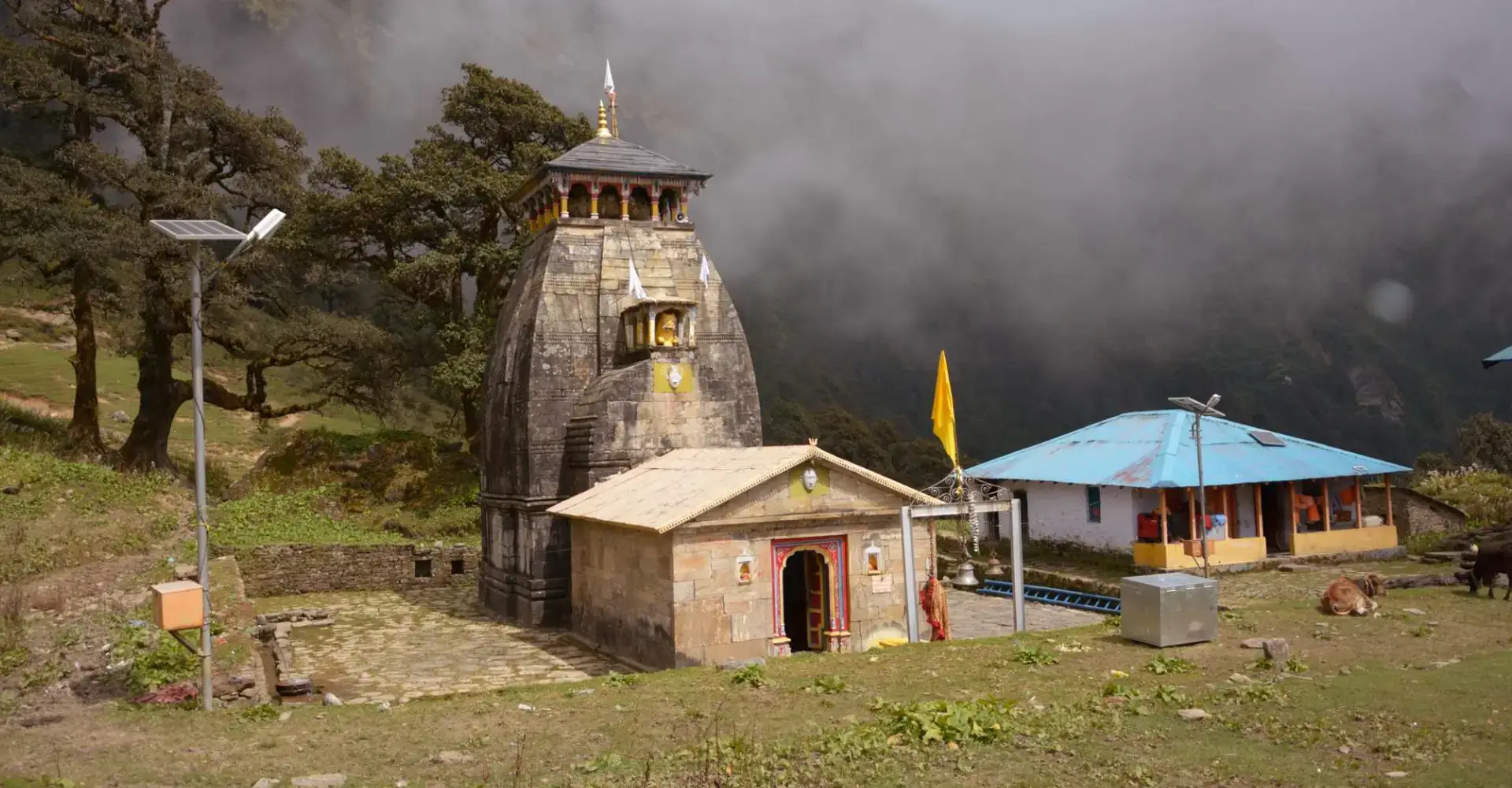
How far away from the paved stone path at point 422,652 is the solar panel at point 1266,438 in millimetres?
17499

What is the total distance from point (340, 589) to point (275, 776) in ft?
61.3

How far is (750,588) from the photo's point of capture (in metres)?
15.1

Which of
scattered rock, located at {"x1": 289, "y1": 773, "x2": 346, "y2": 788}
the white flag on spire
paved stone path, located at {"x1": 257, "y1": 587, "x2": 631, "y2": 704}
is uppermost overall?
the white flag on spire

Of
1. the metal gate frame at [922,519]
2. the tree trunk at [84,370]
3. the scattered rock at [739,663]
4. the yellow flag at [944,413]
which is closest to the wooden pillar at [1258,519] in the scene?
the metal gate frame at [922,519]

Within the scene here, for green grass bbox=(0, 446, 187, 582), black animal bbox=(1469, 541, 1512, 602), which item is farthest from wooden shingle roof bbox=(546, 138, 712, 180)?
black animal bbox=(1469, 541, 1512, 602)

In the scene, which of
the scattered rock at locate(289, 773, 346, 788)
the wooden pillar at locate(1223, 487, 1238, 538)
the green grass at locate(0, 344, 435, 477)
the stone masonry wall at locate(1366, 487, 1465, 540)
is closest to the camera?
the scattered rock at locate(289, 773, 346, 788)

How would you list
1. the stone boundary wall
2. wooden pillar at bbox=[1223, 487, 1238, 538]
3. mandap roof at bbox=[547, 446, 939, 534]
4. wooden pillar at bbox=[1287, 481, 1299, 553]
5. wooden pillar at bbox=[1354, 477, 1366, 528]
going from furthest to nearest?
wooden pillar at bbox=[1354, 477, 1366, 528]
the stone boundary wall
wooden pillar at bbox=[1287, 481, 1299, 553]
wooden pillar at bbox=[1223, 487, 1238, 538]
mandap roof at bbox=[547, 446, 939, 534]

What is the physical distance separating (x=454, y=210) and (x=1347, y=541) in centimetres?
2724

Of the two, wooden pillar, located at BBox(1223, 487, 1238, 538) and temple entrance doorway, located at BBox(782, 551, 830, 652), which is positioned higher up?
wooden pillar, located at BBox(1223, 487, 1238, 538)

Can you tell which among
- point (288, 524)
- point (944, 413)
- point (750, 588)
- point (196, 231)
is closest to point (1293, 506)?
point (944, 413)

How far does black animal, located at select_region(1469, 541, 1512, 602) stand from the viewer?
16.3 m

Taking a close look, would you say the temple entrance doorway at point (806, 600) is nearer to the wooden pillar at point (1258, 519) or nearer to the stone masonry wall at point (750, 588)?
the stone masonry wall at point (750, 588)

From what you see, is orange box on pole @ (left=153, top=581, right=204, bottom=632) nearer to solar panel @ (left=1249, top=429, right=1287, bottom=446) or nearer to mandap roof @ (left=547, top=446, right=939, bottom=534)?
mandap roof @ (left=547, top=446, right=939, bottom=534)

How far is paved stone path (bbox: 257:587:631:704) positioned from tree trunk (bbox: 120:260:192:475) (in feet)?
31.2
